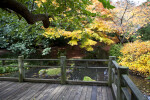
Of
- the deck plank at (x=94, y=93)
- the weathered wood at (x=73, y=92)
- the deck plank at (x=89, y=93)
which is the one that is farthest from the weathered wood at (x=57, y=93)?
the deck plank at (x=94, y=93)

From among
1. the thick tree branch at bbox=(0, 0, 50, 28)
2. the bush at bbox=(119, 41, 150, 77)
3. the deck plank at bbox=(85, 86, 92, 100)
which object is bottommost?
the deck plank at bbox=(85, 86, 92, 100)

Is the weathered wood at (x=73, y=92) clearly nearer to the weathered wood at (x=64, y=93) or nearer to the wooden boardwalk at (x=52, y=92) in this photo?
the wooden boardwalk at (x=52, y=92)

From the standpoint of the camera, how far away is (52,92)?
325cm

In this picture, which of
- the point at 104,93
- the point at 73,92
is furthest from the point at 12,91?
the point at 104,93

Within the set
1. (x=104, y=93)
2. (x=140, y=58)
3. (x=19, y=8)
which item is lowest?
(x=104, y=93)

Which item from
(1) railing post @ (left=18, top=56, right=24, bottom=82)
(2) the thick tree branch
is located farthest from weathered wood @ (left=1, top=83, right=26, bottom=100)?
(2) the thick tree branch

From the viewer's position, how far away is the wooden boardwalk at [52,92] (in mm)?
2942

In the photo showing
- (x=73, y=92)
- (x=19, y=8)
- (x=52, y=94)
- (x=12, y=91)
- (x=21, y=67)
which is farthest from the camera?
(x=21, y=67)

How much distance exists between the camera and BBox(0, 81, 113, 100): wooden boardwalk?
294 centimetres

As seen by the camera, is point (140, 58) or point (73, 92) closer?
point (73, 92)

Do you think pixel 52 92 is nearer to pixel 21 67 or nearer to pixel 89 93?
pixel 89 93

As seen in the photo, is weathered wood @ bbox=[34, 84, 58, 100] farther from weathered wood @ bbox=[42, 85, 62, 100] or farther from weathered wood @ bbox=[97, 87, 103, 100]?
weathered wood @ bbox=[97, 87, 103, 100]

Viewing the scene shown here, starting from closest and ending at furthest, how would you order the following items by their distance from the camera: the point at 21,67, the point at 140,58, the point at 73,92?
the point at 73,92, the point at 21,67, the point at 140,58

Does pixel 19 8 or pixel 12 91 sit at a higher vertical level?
pixel 19 8
